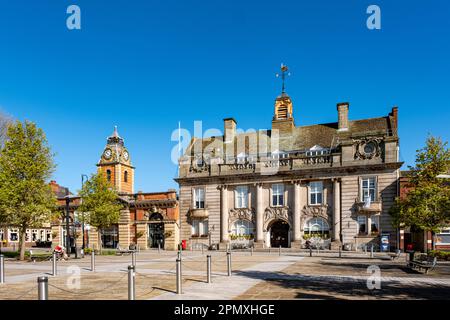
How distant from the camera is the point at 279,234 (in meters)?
40.8

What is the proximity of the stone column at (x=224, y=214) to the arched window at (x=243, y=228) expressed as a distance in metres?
0.92

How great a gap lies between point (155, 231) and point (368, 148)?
2683cm

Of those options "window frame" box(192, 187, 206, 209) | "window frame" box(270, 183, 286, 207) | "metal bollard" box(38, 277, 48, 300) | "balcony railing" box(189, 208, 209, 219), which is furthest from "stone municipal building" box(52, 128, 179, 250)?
"metal bollard" box(38, 277, 48, 300)

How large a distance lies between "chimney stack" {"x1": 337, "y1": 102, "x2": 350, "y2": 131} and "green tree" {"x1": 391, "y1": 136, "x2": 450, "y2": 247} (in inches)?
616

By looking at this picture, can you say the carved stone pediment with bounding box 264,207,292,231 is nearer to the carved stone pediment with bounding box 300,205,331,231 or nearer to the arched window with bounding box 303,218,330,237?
the carved stone pediment with bounding box 300,205,331,231

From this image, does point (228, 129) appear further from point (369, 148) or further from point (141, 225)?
point (369, 148)

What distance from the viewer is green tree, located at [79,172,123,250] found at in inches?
1463

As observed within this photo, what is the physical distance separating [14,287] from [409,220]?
71.7 feet

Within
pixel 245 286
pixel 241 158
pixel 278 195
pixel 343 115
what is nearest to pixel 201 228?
pixel 241 158

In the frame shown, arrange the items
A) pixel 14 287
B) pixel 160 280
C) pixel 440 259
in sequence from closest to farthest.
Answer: pixel 14 287, pixel 160 280, pixel 440 259

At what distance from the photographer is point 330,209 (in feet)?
125

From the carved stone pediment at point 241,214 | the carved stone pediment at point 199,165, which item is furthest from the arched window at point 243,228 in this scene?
the carved stone pediment at point 199,165

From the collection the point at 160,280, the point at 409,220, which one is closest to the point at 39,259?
the point at 160,280
